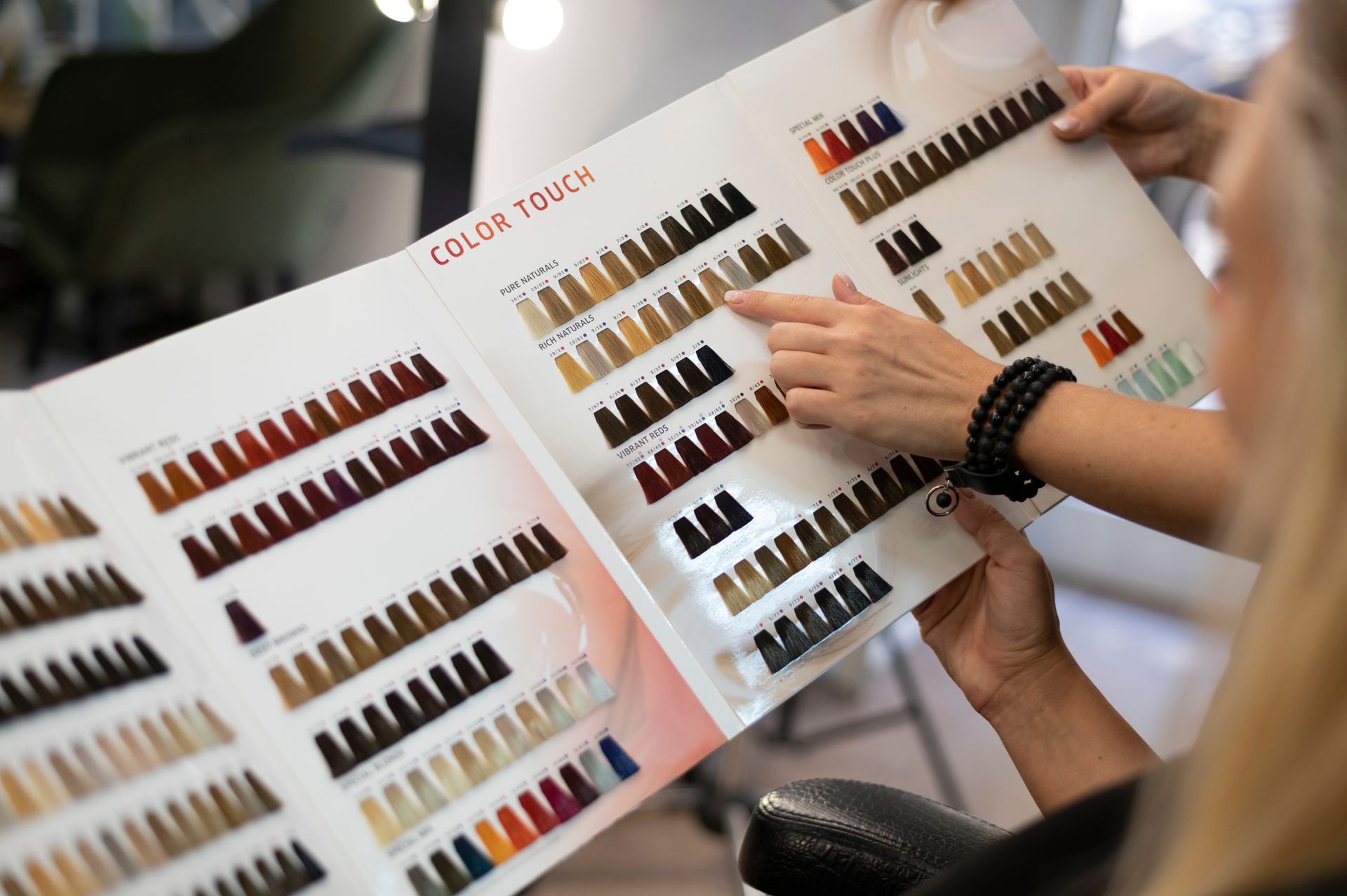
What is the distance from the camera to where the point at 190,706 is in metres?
0.69

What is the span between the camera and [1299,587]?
1.39 ft

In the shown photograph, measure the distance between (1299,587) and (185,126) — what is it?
1.93 m

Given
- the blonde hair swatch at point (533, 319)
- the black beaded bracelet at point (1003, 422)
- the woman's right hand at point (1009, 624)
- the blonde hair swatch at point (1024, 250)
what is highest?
the blonde hair swatch at point (533, 319)

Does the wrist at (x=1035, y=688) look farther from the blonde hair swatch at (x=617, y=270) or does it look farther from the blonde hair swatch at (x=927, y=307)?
the blonde hair swatch at (x=617, y=270)

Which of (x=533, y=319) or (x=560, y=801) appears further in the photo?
(x=533, y=319)

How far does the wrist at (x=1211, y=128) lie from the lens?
3.55 ft

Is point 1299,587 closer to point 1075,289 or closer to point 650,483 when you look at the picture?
point 650,483

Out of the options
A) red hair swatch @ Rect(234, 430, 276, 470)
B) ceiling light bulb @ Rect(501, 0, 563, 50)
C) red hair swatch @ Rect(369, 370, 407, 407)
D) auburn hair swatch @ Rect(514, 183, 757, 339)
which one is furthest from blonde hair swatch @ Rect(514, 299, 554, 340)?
ceiling light bulb @ Rect(501, 0, 563, 50)

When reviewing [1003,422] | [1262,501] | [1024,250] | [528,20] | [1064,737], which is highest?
[528,20]

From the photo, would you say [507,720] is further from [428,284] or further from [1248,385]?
[1248,385]

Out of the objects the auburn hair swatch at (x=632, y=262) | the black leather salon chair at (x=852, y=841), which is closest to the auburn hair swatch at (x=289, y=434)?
the auburn hair swatch at (x=632, y=262)

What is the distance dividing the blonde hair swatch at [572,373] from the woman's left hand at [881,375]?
16cm

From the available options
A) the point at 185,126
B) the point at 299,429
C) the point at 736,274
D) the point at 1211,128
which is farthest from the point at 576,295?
the point at 185,126

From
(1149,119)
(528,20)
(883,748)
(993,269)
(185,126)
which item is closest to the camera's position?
(993,269)
